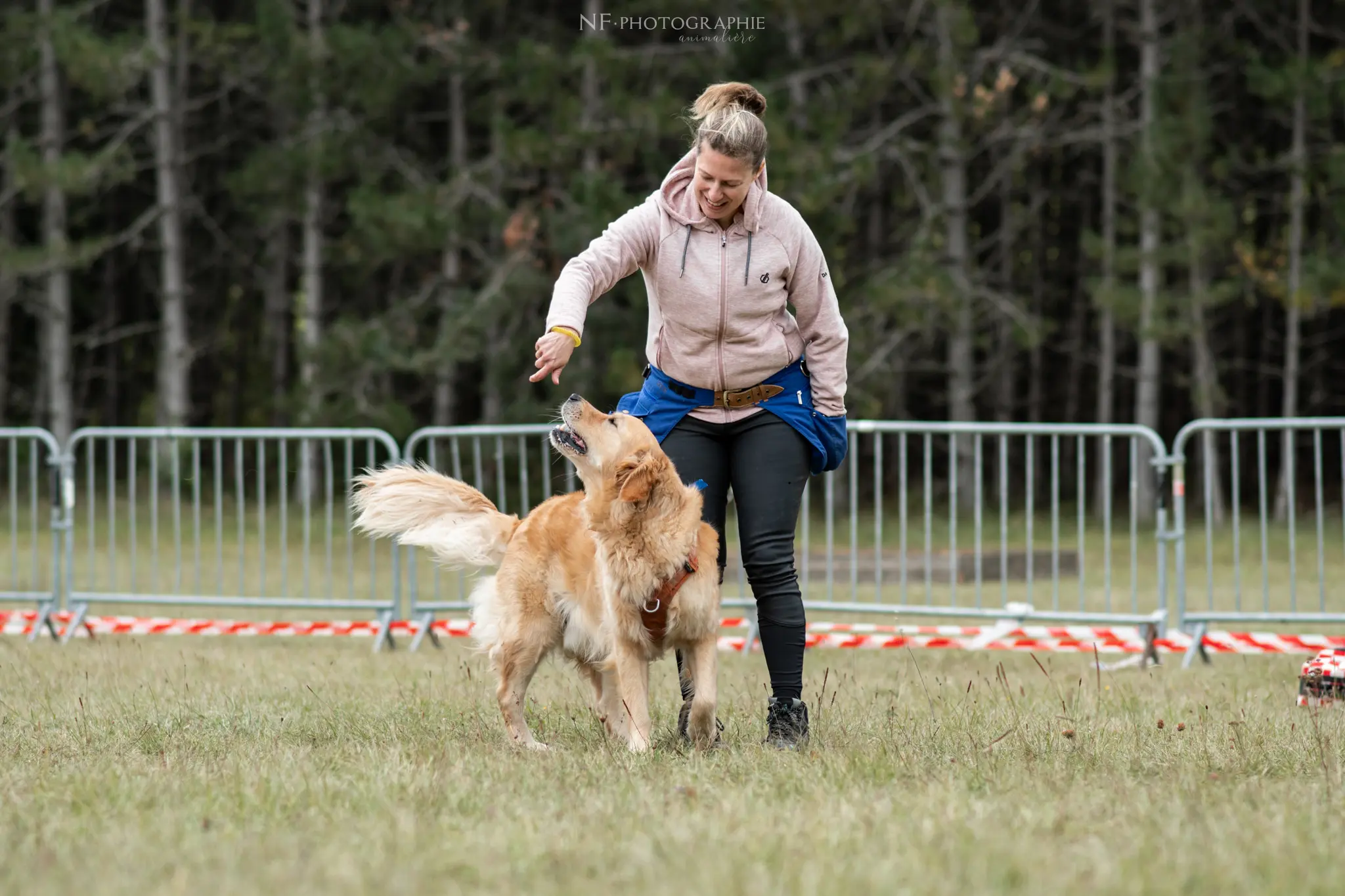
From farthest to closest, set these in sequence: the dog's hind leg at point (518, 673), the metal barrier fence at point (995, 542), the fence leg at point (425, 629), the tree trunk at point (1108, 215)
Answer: the tree trunk at point (1108, 215) → the fence leg at point (425, 629) → the metal barrier fence at point (995, 542) → the dog's hind leg at point (518, 673)

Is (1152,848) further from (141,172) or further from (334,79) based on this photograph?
(141,172)

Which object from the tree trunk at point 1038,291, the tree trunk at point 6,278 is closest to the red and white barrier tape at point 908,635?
the tree trunk at point 6,278

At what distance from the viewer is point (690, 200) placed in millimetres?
4609

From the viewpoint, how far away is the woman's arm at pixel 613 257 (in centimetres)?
454

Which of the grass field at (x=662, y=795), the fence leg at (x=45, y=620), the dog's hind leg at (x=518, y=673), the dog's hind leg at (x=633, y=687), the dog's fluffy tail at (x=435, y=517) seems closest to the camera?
the grass field at (x=662, y=795)

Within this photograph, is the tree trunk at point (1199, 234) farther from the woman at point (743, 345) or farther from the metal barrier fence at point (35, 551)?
the woman at point (743, 345)

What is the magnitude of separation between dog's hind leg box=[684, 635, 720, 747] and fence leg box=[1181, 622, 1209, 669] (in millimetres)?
3974

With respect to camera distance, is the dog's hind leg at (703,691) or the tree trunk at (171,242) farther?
the tree trunk at (171,242)

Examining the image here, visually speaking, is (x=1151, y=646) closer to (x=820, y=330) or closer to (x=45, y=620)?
(x=820, y=330)

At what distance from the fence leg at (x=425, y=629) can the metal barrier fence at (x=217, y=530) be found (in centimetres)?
16

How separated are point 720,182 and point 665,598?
1282 millimetres

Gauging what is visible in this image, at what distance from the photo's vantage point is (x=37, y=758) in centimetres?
439

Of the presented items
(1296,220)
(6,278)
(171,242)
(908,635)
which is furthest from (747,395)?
(6,278)

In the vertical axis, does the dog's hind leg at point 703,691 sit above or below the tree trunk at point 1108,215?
below
